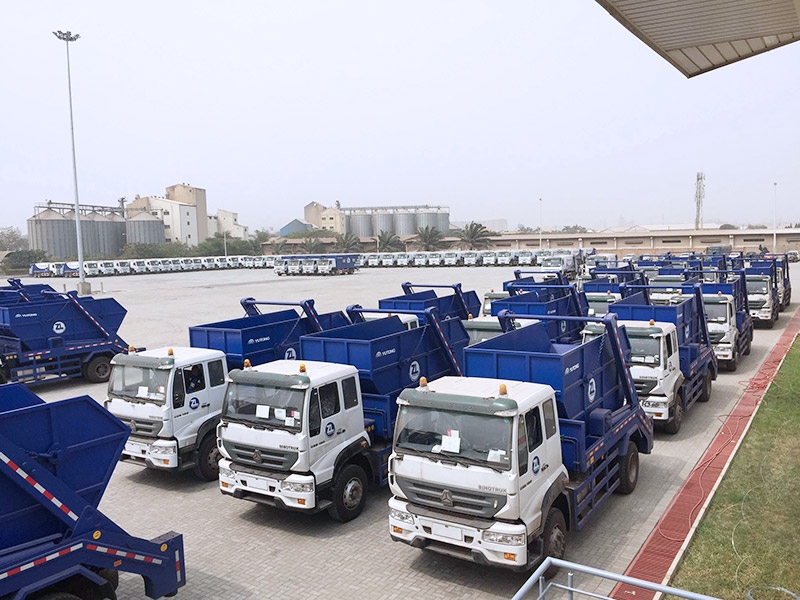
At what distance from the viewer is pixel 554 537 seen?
7.30 m

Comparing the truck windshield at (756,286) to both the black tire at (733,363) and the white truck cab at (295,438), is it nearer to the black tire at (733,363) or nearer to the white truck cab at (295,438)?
the black tire at (733,363)

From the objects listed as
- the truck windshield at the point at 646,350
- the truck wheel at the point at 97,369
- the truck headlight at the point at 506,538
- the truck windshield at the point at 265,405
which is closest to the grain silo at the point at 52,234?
the truck wheel at the point at 97,369

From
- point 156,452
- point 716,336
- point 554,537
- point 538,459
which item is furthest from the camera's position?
point 716,336

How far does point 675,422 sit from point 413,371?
17.5 feet

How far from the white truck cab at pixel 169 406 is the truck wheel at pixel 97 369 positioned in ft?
30.0

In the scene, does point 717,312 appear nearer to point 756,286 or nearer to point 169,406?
point 756,286

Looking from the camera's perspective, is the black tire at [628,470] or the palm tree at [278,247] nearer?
the black tire at [628,470]

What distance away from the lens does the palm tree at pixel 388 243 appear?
107625 millimetres

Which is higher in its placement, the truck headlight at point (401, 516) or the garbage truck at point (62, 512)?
the garbage truck at point (62, 512)

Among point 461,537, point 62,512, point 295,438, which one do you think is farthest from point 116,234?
point 461,537

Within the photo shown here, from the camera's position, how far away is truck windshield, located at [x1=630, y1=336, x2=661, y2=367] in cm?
1202

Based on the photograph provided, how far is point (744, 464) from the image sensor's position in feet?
34.6

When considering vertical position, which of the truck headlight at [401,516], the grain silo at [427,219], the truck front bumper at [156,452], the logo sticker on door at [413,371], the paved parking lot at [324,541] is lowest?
the paved parking lot at [324,541]

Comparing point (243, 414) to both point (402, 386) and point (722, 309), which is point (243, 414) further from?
point (722, 309)
